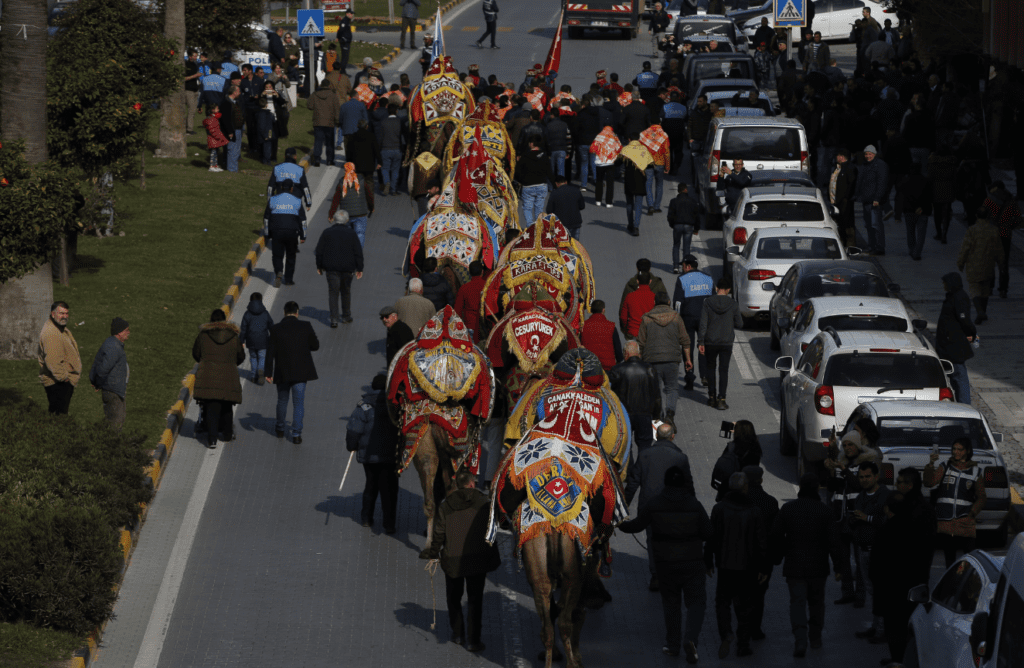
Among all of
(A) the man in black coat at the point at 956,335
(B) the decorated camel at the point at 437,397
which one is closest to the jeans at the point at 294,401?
(B) the decorated camel at the point at 437,397

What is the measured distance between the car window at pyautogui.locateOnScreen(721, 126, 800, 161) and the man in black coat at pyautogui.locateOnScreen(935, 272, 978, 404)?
10.2 meters

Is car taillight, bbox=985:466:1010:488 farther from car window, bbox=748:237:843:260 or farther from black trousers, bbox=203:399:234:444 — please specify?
car window, bbox=748:237:843:260

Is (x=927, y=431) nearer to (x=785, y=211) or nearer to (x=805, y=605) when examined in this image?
(x=805, y=605)

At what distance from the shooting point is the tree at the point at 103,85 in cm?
2355

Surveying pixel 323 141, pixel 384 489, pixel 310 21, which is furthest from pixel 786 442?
pixel 310 21

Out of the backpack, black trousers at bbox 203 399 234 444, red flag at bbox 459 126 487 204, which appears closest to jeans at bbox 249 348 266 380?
black trousers at bbox 203 399 234 444

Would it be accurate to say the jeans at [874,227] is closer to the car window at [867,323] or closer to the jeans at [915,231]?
the jeans at [915,231]

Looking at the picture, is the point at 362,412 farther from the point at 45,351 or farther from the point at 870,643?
the point at 870,643

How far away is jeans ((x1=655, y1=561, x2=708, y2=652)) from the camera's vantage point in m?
11.8

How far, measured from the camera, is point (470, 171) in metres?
20.8

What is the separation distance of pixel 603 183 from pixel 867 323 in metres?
12.1

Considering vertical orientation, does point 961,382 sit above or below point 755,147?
below

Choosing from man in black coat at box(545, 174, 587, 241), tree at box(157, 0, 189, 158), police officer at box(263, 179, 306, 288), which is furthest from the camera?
tree at box(157, 0, 189, 158)

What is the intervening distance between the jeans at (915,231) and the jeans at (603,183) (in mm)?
6219
